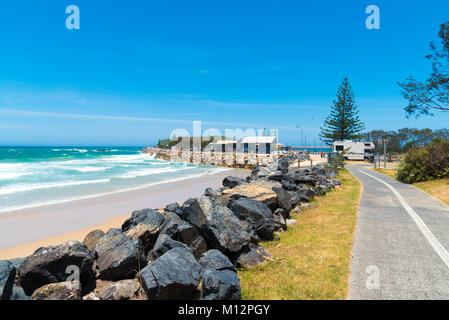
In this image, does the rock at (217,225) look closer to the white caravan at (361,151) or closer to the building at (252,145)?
the white caravan at (361,151)

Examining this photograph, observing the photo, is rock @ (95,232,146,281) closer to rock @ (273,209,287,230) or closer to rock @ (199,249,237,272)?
rock @ (199,249,237,272)

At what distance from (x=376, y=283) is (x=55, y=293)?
4782 mm

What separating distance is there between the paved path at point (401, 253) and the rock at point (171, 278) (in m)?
2.40

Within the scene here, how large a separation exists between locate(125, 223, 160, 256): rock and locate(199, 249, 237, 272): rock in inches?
57.7

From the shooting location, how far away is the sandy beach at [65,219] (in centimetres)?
812

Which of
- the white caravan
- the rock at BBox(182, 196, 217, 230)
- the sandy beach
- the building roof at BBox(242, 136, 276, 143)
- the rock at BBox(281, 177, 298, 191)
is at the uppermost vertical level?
the building roof at BBox(242, 136, 276, 143)

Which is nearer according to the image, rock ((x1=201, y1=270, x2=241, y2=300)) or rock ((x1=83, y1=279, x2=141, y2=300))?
rock ((x1=201, y1=270, x2=241, y2=300))

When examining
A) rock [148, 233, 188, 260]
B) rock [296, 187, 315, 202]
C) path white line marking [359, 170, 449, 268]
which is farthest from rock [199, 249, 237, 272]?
rock [296, 187, 315, 202]

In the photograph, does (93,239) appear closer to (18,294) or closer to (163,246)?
(163,246)

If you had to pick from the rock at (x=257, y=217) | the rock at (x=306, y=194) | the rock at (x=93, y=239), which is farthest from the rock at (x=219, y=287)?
the rock at (x=306, y=194)

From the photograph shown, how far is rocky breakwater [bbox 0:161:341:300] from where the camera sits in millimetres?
3590

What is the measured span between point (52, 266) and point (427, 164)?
18.5m

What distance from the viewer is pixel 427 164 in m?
14.9
